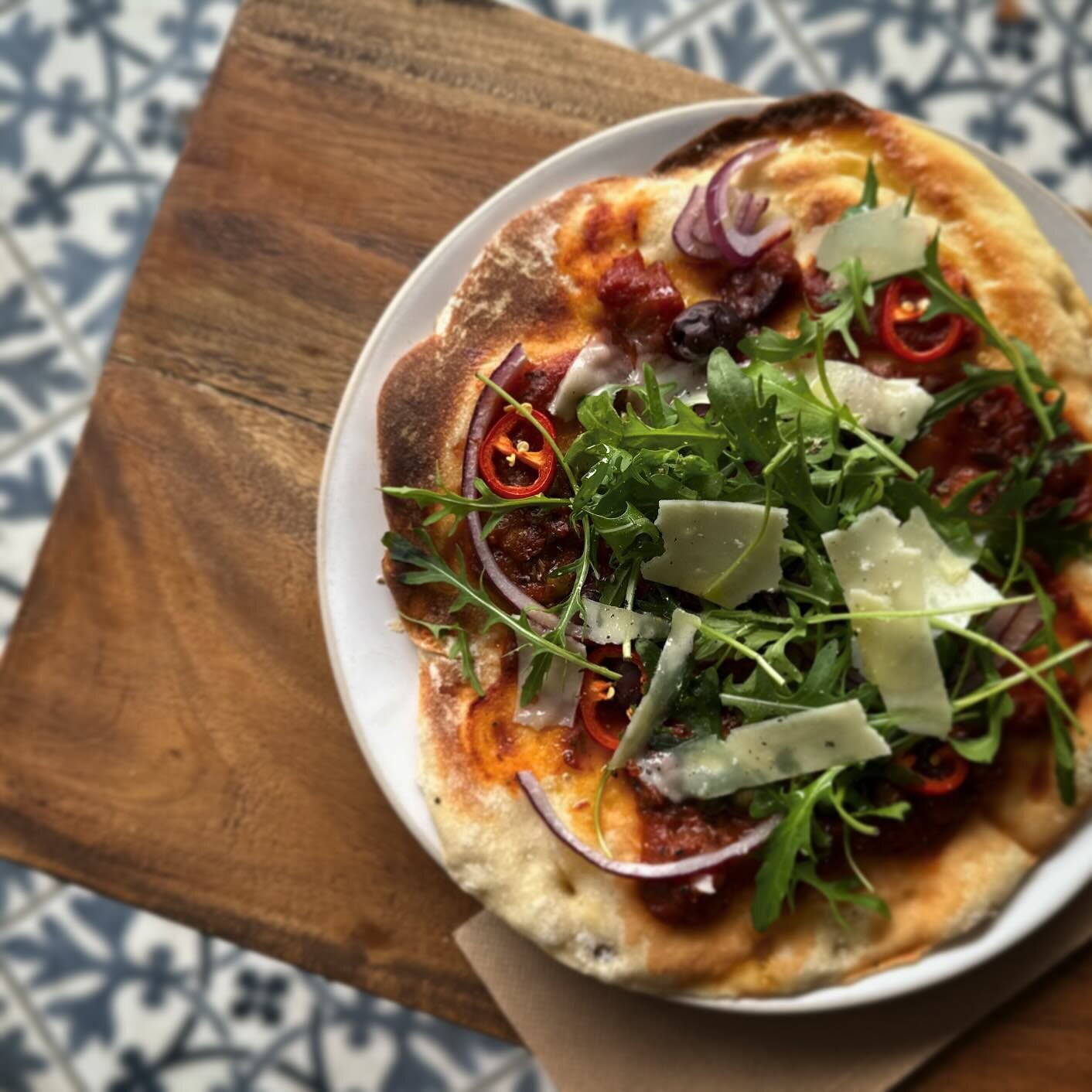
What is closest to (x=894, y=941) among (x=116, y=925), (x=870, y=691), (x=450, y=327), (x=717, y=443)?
(x=870, y=691)

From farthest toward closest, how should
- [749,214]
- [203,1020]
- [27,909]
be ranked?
[27,909] < [203,1020] < [749,214]

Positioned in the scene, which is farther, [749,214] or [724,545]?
[749,214]

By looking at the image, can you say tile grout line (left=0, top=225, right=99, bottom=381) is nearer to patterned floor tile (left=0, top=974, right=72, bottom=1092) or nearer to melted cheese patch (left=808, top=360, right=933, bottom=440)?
patterned floor tile (left=0, top=974, right=72, bottom=1092)

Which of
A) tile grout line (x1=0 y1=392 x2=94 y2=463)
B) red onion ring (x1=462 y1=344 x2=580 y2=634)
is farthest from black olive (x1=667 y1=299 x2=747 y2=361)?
tile grout line (x1=0 y1=392 x2=94 y2=463)

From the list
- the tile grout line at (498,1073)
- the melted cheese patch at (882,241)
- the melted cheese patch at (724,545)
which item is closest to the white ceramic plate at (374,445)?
the melted cheese patch at (882,241)

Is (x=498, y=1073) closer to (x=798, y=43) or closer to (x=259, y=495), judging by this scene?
(x=259, y=495)

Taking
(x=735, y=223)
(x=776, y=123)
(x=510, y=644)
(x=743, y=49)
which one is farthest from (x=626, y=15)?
(x=510, y=644)

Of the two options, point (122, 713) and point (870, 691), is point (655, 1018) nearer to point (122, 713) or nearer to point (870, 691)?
point (870, 691)
